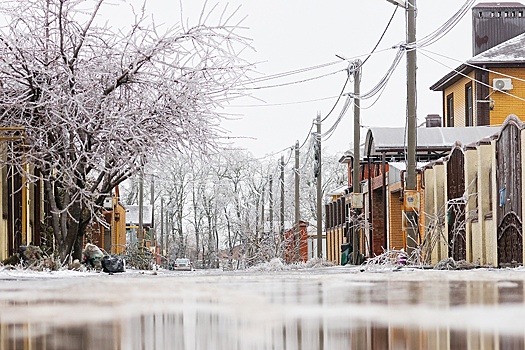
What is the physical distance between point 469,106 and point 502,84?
310 centimetres

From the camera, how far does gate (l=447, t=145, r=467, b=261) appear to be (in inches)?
955

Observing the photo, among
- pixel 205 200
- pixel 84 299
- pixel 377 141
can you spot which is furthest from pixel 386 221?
pixel 205 200

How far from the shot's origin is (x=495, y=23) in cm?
4800

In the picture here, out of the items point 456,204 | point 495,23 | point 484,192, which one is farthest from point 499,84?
point 484,192

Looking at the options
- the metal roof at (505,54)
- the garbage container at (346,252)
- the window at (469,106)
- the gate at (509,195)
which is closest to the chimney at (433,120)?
the window at (469,106)

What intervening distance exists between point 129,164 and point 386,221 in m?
18.7

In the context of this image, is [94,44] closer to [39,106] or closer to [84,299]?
[39,106]

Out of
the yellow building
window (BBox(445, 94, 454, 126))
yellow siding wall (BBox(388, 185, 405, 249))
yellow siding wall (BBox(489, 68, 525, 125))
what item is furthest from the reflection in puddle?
window (BBox(445, 94, 454, 126))

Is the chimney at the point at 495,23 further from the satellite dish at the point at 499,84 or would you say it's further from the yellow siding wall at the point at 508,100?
the satellite dish at the point at 499,84

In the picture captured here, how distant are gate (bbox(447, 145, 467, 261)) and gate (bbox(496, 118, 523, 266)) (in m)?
2.88

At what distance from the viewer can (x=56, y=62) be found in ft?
70.3

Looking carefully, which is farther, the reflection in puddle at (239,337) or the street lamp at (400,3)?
the street lamp at (400,3)

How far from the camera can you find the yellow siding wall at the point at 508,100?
43.5m

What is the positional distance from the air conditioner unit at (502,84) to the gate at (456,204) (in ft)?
60.1
